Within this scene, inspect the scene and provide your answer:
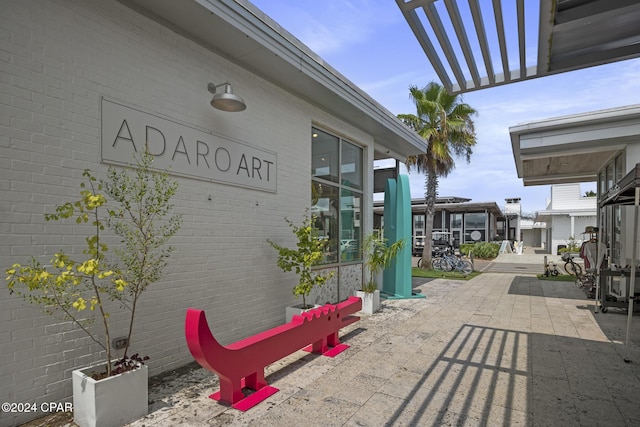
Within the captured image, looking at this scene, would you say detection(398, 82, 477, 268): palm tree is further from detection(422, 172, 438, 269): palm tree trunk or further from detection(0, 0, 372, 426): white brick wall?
detection(0, 0, 372, 426): white brick wall

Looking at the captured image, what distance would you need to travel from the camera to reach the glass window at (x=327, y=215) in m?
6.33

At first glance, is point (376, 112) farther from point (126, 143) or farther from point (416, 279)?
point (416, 279)

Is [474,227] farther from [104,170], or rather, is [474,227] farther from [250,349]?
[104,170]

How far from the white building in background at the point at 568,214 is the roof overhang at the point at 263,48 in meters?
22.5

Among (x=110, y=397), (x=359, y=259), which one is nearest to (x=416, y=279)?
(x=359, y=259)

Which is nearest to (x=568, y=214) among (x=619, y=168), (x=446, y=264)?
(x=446, y=264)

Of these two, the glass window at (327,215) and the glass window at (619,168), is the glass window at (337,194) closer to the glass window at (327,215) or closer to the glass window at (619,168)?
the glass window at (327,215)

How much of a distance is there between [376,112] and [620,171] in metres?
6.37

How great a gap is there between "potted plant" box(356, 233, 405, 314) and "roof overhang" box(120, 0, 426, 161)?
2.43 m

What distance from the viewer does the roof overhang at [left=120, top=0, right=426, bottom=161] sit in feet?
11.7

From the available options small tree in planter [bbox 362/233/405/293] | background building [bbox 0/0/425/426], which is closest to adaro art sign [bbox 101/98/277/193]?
background building [bbox 0/0/425/426]

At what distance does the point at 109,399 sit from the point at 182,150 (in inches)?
97.2

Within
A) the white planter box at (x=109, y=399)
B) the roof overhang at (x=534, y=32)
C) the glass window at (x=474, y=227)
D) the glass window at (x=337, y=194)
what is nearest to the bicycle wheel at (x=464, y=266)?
the glass window at (x=337, y=194)

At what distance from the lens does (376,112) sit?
268 inches
